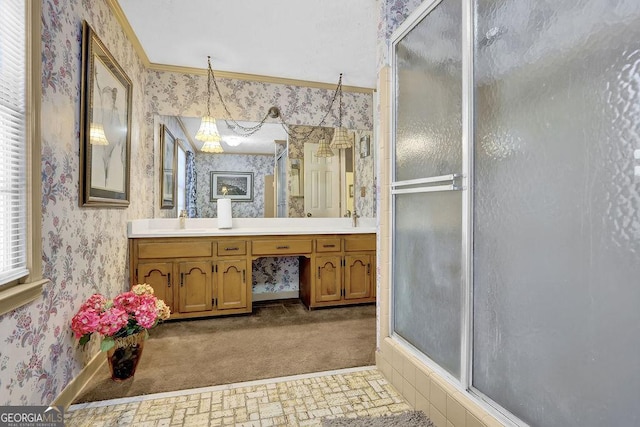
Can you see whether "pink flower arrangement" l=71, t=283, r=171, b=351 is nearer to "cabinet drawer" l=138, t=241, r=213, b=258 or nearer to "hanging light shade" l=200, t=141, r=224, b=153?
"cabinet drawer" l=138, t=241, r=213, b=258

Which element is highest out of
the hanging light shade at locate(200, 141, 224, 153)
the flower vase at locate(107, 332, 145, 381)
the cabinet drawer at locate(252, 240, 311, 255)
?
the hanging light shade at locate(200, 141, 224, 153)

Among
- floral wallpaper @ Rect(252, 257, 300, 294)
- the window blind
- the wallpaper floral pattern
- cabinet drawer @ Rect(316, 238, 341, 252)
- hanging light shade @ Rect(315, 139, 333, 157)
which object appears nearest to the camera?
the window blind

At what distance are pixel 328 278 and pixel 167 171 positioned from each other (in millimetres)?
1889

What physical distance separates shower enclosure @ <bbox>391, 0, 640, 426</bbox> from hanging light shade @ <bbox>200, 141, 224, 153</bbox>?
220cm

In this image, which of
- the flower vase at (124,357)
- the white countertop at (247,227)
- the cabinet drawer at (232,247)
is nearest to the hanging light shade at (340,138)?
the white countertop at (247,227)

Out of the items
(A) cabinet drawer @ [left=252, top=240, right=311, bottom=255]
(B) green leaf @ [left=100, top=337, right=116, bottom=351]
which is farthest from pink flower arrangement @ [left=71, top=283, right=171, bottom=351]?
(A) cabinet drawer @ [left=252, top=240, right=311, bottom=255]

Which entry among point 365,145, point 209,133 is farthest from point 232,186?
point 365,145

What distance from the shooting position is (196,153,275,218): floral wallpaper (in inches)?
123

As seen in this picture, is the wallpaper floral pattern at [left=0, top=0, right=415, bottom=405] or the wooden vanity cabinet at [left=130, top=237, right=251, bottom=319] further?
the wooden vanity cabinet at [left=130, top=237, right=251, bottom=319]

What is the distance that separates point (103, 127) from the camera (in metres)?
1.95

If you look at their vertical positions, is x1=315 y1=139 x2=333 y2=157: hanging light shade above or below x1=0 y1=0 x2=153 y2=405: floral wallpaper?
above

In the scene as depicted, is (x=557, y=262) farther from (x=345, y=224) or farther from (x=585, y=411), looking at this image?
(x=345, y=224)

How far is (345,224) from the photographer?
3451 millimetres

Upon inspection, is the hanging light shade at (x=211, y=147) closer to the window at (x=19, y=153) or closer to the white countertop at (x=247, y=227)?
the white countertop at (x=247, y=227)
